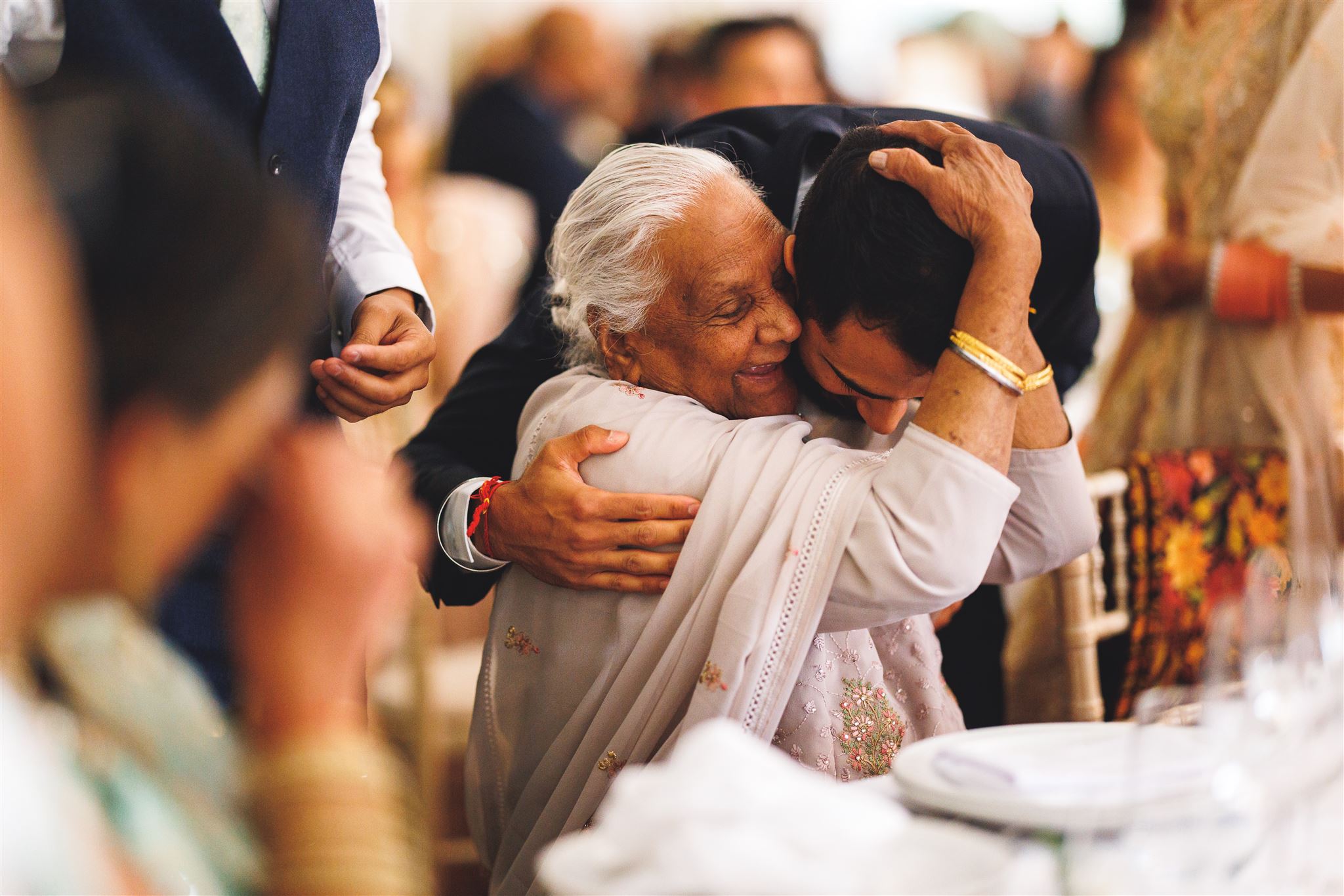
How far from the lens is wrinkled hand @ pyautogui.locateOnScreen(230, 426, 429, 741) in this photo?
0.65 metres

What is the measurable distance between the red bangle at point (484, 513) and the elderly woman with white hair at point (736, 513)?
46 mm

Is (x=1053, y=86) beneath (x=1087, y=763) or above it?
beneath

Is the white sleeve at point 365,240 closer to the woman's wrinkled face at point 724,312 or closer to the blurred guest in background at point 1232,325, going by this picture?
the woman's wrinkled face at point 724,312

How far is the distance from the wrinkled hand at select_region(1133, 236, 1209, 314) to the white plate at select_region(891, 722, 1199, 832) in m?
1.52

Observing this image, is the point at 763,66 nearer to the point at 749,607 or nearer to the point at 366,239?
the point at 366,239

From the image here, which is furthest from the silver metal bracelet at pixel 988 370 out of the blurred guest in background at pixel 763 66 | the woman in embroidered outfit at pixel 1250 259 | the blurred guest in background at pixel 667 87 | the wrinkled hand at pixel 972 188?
the blurred guest in background at pixel 667 87

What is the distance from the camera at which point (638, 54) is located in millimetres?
7113

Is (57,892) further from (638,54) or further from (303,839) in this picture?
(638,54)

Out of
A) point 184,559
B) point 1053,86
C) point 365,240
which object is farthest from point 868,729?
point 1053,86

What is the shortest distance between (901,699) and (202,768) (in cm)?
94

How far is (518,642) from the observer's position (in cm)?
139

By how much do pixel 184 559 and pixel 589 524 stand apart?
0.62 meters

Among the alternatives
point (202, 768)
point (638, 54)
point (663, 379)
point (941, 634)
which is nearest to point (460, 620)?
point (941, 634)

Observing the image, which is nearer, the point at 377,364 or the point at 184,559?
the point at 184,559
